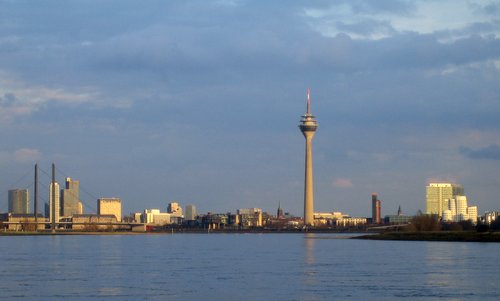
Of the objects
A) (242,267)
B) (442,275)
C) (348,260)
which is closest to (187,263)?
(242,267)

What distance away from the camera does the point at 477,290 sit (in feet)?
144

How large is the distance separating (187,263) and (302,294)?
86.2 feet

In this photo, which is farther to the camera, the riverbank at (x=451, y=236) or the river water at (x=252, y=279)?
the riverbank at (x=451, y=236)

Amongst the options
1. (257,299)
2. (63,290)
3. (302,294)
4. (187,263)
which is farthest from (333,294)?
(187,263)

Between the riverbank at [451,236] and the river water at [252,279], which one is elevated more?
the river water at [252,279]

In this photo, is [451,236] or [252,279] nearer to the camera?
[252,279]

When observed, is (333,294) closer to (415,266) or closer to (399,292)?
(399,292)

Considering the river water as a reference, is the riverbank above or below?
below

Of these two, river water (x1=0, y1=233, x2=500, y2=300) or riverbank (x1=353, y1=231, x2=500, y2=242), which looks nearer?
river water (x1=0, y1=233, x2=500, y2=300)

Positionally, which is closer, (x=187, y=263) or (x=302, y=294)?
(x=302, y=294)

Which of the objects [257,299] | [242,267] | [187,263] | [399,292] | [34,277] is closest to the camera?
[257,299]

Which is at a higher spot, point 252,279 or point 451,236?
point 252,279

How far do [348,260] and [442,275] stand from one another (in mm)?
18323

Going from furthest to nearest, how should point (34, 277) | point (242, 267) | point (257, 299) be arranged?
point (242, 267), point (34, 277), point (257, 299)
